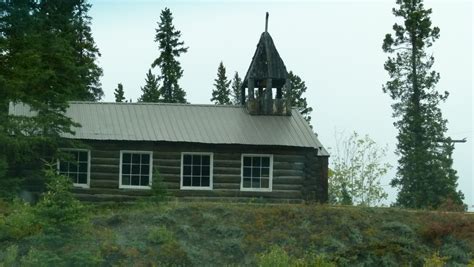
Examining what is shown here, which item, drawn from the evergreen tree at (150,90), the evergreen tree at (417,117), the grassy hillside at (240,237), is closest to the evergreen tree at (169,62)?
the evergreen tree at (150,90)

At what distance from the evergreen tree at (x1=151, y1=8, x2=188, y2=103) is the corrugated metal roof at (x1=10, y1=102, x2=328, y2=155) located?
1840cm

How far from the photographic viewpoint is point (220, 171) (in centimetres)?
2819

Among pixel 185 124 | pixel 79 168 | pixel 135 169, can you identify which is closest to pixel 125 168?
pixel 135 169

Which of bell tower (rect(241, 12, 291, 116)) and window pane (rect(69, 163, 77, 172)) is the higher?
bell tower (rect(241, 12, 291, 116))

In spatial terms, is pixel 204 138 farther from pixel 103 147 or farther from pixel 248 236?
pixel 248 236

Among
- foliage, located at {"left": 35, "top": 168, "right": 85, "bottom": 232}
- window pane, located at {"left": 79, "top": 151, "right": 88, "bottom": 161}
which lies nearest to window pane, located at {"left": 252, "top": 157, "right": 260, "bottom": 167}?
window pane, located at {"left": 79, "top": 151, "right": 88, "bottom": 161}

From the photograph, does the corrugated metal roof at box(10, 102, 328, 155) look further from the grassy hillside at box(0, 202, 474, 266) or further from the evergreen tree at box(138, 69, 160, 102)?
the evergreen tree at box(138, 69, 160, 102)

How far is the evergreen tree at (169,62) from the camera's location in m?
50.0

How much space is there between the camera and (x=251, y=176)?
2847cm

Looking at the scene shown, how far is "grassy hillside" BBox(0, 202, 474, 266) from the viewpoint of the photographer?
1639cm

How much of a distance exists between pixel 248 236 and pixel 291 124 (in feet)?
38.9

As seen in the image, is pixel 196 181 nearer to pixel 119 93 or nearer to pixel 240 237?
pixel 240 237

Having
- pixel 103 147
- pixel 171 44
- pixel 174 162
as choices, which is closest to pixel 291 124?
pixel 174 162

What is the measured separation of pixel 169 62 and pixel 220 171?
23009 millimetres
